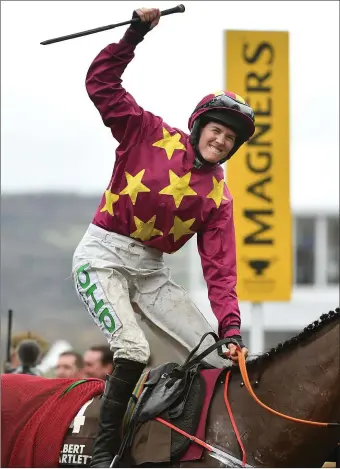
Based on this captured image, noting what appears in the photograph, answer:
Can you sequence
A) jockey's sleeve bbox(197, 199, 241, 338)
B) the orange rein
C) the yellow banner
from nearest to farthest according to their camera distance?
the orange rein < jockey's sleeve bbox(197, 199, 241, 338) < the yellow banner

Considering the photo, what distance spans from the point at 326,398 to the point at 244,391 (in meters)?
0.38

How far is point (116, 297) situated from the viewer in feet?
13.2

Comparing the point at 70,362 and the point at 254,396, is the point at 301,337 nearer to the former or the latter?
the point at 254,396

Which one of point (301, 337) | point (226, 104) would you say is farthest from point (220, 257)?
point (226, 104)

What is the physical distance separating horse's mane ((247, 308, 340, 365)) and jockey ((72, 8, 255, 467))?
0.09m

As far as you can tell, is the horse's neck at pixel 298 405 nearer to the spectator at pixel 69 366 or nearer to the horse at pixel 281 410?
the horse at pixel 281 410

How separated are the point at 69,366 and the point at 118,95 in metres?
3.90

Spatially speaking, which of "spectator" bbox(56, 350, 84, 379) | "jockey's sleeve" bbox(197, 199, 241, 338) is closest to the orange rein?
"jockey's sleeve" bbox(197, 199, 241, 338)

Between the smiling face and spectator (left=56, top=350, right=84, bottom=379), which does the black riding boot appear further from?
spectator (left=56, top=350, right=84, bottom=379)

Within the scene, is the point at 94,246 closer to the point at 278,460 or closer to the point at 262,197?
the point at 278,460

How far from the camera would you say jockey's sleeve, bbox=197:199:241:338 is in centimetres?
418

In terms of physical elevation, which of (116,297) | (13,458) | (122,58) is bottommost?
(13,458)

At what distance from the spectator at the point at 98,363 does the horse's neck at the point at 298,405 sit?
2820 millimetres

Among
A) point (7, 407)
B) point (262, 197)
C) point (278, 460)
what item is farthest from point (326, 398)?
point (262, 197)
